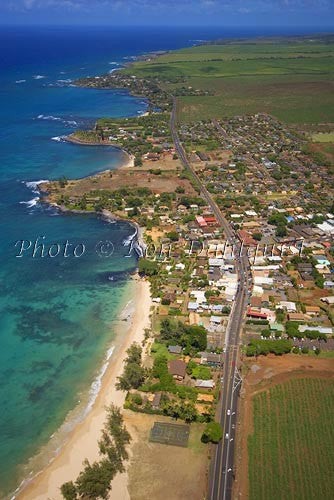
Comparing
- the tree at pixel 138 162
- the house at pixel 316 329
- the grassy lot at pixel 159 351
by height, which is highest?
the tree at pixel 138 162

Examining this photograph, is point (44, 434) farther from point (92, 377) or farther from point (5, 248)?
point (5, 248)

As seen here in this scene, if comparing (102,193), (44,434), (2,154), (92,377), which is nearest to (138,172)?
(102,193)

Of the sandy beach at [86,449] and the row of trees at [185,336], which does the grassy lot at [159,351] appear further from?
the sandy beach at [86,449]

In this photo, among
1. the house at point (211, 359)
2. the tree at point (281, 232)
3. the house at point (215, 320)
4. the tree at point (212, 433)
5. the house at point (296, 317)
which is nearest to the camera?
the tree at point (212, 433)

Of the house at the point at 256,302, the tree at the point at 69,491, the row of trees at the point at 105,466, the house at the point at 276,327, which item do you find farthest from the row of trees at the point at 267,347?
the tree at the point at 69,491

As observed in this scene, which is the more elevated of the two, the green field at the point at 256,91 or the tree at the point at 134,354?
the green field at the point at 256,91

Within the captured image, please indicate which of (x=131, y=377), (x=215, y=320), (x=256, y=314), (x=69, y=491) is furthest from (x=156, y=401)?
(x=256, y=314)
